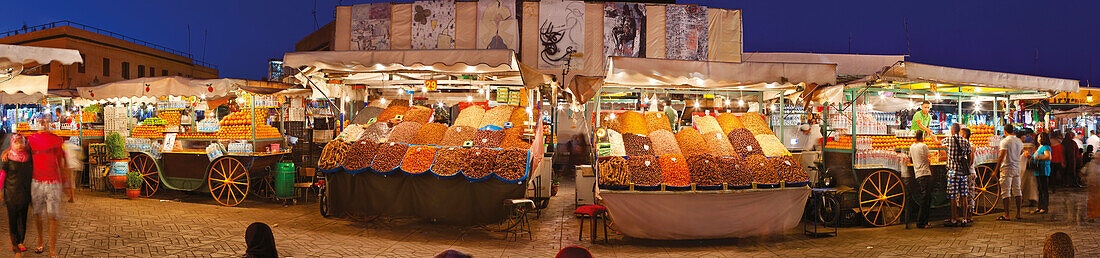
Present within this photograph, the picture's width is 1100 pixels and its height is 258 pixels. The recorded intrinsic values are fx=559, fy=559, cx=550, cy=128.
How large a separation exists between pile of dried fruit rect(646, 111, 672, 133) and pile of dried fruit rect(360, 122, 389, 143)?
385 centimetres

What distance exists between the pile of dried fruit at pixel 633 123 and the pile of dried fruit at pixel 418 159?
2619 millimetres

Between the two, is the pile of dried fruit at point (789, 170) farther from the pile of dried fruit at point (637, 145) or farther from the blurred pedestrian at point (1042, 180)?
the blurred pedestrian at point (1042, 180)

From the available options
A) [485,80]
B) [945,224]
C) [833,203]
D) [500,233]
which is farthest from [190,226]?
[945,224]

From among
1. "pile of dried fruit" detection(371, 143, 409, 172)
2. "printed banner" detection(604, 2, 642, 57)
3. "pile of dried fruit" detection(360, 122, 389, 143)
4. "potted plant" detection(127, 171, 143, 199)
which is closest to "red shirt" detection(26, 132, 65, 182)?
"pile of dried fruit" detection(371, 143, 409, 172)

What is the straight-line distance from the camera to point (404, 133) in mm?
8008

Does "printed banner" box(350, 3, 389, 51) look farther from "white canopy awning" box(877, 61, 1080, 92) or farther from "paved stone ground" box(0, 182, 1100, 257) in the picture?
"white canopy awning" box(877, 61, 1080, 92)

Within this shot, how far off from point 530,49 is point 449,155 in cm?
343

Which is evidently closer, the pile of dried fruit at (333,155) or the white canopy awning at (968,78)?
the pile of dried fruit at (333,155)

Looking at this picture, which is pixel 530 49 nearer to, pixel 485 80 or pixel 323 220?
pixel 485 80

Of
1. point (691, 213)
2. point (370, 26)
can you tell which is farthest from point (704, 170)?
point (370, 26)

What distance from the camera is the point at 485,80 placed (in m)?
9.95

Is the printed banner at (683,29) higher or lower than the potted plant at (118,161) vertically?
higher

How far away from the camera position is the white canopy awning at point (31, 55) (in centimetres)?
618

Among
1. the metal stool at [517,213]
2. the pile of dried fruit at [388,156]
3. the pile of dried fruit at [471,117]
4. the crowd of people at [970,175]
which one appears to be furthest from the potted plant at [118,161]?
the crowd of people at [970,175]
